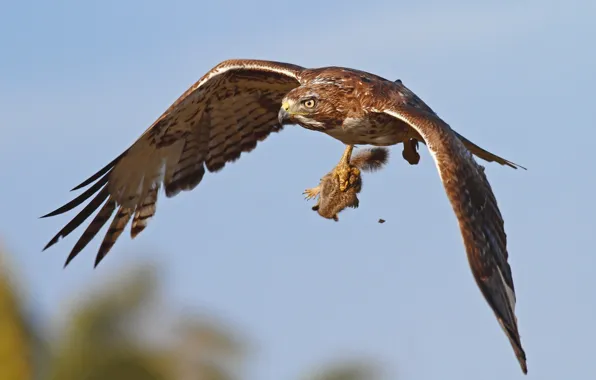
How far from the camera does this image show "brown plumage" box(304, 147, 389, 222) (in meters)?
10.7

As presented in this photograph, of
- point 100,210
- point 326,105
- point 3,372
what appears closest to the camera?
point 3,372

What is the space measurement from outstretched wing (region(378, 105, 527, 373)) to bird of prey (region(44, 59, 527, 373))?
0.03 feet

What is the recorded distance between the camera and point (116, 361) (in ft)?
26.3

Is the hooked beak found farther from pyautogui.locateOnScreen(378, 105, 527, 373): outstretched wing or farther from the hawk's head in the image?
pyautogui.locateOnScreen(378, 105, 527, 373): outstretched wing

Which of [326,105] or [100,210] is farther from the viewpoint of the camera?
[100,210]

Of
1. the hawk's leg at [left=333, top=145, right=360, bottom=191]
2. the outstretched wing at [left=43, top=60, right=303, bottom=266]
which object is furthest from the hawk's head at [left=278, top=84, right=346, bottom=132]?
the outstretched wing at [left=43, top=60, right=303, bottom=266]

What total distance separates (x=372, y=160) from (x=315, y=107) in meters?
0.81

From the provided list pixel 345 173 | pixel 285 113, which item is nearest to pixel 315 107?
pixel 285 113

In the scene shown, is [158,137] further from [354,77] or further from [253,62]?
[354,77]

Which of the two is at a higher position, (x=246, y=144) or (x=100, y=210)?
(x=246, y=144)

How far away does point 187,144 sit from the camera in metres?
11.9

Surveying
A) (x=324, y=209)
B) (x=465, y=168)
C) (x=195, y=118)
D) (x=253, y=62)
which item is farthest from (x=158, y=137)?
(x=465, y=168)

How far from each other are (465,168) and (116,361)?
2822 mm

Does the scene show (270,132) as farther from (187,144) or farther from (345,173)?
(345,173)
